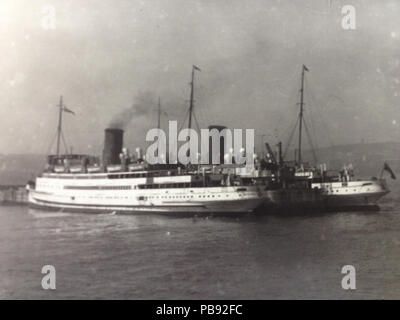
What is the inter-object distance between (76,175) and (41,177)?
853 centimetres

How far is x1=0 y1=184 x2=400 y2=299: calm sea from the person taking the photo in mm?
15625

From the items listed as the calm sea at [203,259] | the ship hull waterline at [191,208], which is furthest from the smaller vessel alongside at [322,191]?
the calm sea at [203,259]

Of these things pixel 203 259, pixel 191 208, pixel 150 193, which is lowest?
pixel 203 259

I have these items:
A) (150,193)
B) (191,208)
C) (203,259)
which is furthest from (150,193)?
(203,259)

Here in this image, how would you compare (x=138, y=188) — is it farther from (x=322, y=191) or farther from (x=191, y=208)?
(x=322, y=191)

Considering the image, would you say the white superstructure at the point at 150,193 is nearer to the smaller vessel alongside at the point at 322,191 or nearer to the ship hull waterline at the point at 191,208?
the ship hull waterline at the point at 191,208

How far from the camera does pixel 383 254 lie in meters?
20.9

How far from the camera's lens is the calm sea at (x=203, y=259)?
1562cm

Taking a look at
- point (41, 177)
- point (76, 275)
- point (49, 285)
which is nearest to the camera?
point (49, 285)

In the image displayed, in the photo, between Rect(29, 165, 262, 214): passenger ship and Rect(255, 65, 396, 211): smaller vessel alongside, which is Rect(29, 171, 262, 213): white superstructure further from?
Rect(255, 65, 396, 211): smaller vessel alongside

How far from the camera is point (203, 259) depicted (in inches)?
803

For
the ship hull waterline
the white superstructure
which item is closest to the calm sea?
the ship hull waterline
